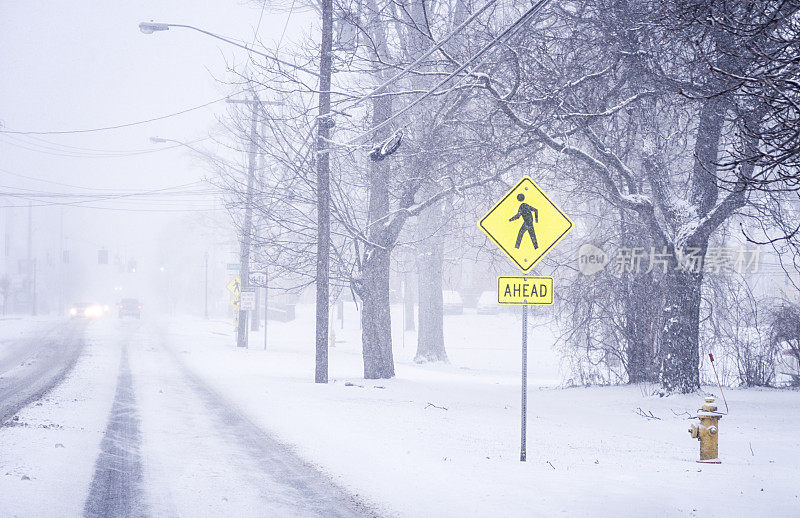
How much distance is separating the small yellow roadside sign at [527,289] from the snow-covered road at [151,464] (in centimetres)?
285

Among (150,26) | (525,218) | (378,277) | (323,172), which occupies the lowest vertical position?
(378,277)

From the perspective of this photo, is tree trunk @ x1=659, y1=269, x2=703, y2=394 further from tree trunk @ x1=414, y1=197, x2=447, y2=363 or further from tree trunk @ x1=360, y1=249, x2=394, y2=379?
tree trunk @ x1=414, y1=197, x2=447, y2=363

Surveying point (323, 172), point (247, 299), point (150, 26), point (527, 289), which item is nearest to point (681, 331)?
point (527, 289)

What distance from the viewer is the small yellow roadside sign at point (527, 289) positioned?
26.8 ft

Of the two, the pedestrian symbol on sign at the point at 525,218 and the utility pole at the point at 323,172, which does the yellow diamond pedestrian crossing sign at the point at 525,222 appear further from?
the utility pole at the point at 323,172

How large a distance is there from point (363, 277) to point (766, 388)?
9.51 m

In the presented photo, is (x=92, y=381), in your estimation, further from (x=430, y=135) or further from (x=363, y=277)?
(x=430, y=135)

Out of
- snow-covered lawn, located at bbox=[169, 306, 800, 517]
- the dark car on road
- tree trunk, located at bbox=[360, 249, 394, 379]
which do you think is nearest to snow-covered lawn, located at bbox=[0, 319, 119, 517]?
snow-covered lawn, located at bbox=[169, 306, 800, 517]

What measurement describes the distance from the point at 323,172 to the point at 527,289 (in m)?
8.44

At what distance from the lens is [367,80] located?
24422mm

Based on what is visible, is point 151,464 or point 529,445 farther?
point 529,445

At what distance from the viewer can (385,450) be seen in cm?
916

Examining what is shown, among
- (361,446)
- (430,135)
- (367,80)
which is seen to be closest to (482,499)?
(361,446)

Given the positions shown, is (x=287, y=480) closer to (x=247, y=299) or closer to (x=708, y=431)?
(x=708, y=431)
